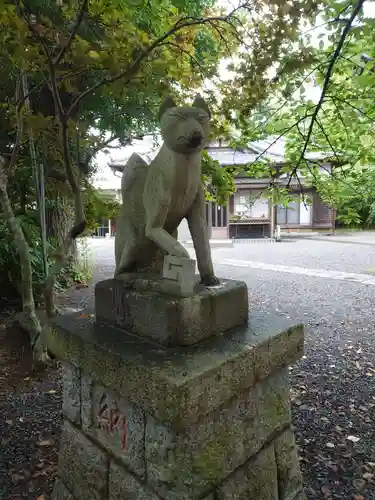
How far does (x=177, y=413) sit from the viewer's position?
1.14 metres

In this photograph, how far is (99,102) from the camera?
4.34m

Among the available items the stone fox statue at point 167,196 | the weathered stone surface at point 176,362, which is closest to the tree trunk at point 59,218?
the stone fox statue at point 167,196

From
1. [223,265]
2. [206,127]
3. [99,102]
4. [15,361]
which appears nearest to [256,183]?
[223,265]

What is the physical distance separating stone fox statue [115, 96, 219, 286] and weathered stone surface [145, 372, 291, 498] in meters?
0.56

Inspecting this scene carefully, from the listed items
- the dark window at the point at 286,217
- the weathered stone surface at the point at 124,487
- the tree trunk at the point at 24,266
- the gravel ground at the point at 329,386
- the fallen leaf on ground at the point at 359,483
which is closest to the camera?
the weathered stone surface at the point at 124,487

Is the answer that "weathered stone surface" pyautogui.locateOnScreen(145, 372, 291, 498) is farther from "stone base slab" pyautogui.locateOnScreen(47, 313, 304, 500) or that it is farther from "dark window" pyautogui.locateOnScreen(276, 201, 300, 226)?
"dark window" pyautogui.locateOnScreen(276, 201, 300, 226)

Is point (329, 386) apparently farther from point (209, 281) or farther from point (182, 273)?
point (182, 273)

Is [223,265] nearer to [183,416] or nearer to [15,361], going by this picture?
[15,361]

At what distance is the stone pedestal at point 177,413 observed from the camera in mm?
1239

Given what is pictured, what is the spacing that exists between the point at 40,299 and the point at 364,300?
535 centimetres

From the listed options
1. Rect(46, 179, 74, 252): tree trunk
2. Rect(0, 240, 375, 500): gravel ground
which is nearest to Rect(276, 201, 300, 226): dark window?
Rect(0, 240, 375, 500): gravel ground

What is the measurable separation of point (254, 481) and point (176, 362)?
724 millimetres

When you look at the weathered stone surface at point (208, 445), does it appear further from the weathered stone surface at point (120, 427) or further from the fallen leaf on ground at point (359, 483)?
the fallen leaf on ground at point (359, 483)

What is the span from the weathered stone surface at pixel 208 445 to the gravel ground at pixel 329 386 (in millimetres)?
870
